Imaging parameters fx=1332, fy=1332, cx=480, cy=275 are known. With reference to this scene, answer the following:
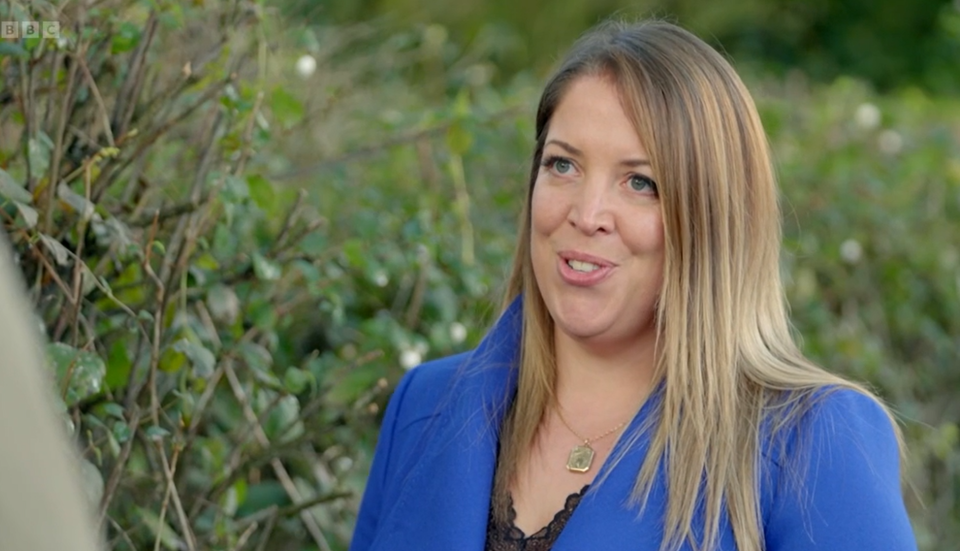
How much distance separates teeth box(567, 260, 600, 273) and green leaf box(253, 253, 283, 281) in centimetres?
65

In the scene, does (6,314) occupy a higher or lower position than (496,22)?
higher

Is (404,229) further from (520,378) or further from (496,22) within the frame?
(496,22)

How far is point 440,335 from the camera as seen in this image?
10.7 feet

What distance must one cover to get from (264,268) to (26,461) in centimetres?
198

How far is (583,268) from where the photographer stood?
2328mm

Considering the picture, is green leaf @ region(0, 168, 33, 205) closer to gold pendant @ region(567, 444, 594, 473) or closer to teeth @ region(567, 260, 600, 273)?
teeth @ region(567, 260, 600, 273)

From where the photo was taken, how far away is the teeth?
7.60 feet

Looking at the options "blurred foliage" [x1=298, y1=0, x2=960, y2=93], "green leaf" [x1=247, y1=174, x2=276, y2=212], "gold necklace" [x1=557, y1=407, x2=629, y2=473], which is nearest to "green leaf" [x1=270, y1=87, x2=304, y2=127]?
"green leaf" [x1=247, y1=174, x2=276, y2=212]

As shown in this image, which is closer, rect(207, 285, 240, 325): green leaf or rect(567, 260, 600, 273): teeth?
rect(567, 260, 600, 273): teeth

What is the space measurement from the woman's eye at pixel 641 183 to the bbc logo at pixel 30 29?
0.99 m

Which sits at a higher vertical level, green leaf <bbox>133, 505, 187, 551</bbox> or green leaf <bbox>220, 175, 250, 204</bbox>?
green leaf <bbox>220, 175, 250, 204</bbox>

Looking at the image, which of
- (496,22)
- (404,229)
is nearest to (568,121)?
(404,229)

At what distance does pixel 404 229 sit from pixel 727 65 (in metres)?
1.12

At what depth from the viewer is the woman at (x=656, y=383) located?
6.95ft
